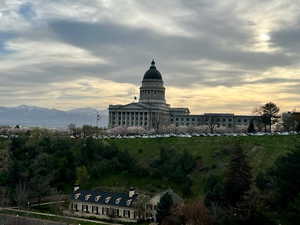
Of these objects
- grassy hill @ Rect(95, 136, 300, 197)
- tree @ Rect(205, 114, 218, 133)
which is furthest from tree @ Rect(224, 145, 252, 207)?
tree @ Rect(205, 114, 218, 133)

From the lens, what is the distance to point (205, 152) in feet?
285

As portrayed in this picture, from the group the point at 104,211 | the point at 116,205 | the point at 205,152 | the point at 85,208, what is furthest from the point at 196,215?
the point at 205,152

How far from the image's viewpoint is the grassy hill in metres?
74.7

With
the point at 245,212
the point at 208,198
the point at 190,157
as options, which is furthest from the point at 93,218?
the point at 245,212

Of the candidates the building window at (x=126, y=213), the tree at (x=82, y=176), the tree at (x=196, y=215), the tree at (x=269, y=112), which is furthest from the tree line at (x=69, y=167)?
the tree at (x=269, y=112)

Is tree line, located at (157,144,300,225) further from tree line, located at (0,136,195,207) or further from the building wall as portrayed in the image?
tree line, located at (0,136,195,207)

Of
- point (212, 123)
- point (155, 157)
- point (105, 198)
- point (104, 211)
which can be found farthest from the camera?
point (212, 123)

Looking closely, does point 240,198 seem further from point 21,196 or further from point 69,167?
point 69,167

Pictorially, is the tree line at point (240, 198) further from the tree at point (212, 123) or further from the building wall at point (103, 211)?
the tree at point (212, 123)

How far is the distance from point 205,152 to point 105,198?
25253mm

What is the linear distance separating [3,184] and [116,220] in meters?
29.4

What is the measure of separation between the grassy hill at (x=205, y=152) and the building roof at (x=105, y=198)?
7.72 meters

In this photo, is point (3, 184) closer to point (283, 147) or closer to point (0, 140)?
point (0, 140)

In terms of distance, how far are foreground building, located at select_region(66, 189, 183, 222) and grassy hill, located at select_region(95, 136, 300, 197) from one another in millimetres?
7931
